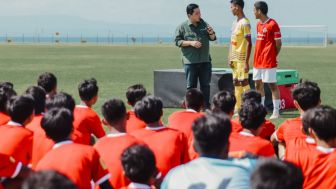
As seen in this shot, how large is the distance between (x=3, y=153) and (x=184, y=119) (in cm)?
196

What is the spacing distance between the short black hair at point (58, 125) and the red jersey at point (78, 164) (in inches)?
7.2

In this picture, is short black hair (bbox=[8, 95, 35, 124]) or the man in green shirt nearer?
short black hair (bbox=[8, 95, 35, 124])

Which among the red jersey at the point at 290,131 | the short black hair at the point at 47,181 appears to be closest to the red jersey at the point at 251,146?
the red jersey at the point at 290,131

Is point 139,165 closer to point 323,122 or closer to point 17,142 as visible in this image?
point 323,122

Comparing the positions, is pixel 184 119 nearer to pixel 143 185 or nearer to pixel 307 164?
pixel 307 164

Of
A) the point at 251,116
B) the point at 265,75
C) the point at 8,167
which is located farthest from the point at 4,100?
the point at 265,75

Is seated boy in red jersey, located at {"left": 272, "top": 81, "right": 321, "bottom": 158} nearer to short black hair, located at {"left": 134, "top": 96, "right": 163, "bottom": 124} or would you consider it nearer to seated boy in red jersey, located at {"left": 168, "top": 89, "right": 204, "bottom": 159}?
seated boy in red jersey, located at {"left": 168, "top": 89, "right": 204, "bottom": 159}

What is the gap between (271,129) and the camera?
261 inches

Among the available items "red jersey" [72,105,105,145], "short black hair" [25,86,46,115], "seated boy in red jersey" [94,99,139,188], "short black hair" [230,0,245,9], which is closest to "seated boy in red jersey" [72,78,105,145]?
"red jersey" [72,105,105,145]

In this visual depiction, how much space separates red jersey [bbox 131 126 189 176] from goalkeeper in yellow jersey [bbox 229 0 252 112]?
6143 mm

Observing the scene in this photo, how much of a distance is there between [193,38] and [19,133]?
20.7 feet

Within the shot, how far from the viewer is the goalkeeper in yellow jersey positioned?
11.3m

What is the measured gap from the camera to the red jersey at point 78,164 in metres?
4.31

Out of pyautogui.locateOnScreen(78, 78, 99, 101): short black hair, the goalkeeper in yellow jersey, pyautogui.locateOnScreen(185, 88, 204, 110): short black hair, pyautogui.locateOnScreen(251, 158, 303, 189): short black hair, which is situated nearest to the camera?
pyautogui.locateOnScreen(251, 158, 303, 189): short black hair
